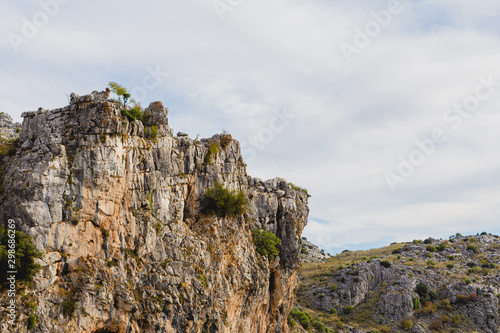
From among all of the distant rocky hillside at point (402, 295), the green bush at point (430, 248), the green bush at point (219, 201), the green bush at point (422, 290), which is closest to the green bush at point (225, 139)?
the green bush at point (219, 201)

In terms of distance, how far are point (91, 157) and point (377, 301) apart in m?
70.1

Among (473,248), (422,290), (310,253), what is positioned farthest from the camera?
(310,253)

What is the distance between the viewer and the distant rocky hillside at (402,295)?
7994 centimetres

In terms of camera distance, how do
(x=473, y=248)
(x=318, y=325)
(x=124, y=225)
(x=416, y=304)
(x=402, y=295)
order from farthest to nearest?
(x=473, y=248) < (x=402, y=295) < (x=416, y=304) < (x=318, y=325) < (x=124, y=225)

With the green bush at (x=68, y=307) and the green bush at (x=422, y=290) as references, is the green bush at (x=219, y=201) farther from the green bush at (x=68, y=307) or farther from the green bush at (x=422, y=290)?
the green bush at (x=422, y=290)

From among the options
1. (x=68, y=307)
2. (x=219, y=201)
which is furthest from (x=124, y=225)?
(x=219, y=201)

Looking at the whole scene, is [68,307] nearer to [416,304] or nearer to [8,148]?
[8,148]

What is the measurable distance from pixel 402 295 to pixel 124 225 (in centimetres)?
6593

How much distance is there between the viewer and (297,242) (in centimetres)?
5791

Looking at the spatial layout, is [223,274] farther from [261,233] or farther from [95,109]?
[95,109]

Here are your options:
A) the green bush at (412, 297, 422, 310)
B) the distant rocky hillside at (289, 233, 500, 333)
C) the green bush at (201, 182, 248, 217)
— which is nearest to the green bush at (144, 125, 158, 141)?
the green bush at (201, 182, 248, 217)

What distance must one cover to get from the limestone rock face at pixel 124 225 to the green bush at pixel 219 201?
0.72 meters

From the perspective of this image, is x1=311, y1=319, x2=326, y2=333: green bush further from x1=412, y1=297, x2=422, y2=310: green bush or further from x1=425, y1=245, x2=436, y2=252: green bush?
x1=425, y1=245, x2=436, y2=252: green bush

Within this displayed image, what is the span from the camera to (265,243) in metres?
53.6
